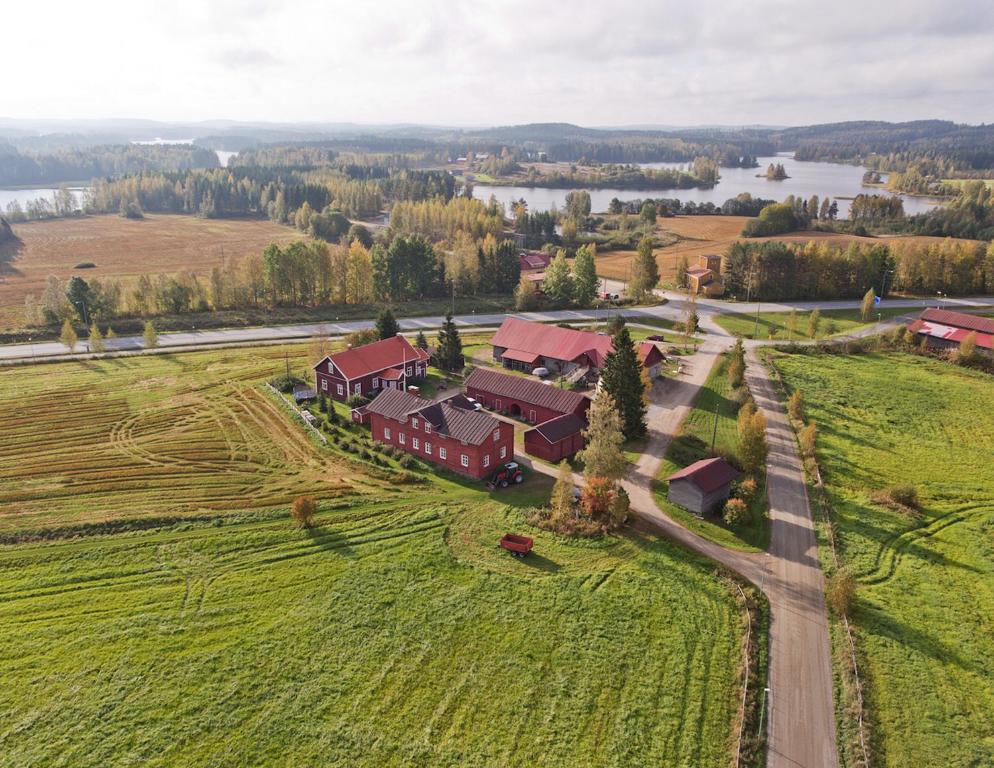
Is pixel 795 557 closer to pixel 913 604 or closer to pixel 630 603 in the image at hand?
pixel 913 604

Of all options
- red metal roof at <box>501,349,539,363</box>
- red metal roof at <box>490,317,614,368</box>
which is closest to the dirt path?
red metal roof at <box>490,317,614,368</box>

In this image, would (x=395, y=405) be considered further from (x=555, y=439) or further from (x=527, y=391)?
(x=555, y=439)

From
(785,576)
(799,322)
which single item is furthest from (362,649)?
(799,322)

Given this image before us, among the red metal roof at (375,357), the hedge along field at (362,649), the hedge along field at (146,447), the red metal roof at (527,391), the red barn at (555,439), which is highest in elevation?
the red metal roof at (375,357)

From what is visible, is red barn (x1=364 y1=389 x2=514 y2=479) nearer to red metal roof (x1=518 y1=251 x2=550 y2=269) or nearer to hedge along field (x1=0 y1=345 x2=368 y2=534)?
hedge along field (x1=0 y1=345 x2=368 y2=534)

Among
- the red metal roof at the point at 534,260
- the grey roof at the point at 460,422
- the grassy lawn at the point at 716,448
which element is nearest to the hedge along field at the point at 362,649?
the grassy lawn at the point at 716,448

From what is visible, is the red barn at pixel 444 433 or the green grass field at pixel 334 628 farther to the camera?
the red barn at pixel 444 433

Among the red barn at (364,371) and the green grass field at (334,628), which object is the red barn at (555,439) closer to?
the green grass field at (334,628)
